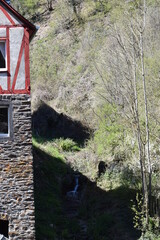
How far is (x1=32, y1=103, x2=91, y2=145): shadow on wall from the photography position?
86.6 ft

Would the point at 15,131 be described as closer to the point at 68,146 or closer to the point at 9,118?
the point at 9,118

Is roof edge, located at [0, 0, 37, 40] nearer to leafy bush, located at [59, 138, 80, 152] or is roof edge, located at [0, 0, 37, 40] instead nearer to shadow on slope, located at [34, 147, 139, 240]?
shadow on slope, located at [34, 147, 139, 240]

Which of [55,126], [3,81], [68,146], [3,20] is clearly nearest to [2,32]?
[3,20]

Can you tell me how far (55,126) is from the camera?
27.3m

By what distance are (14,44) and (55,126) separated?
15.7m

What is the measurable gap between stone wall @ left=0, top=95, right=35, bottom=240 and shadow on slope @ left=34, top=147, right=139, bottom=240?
4.35 feet

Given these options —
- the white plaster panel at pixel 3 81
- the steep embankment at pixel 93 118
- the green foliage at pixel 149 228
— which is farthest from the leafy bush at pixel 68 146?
the white plaster panel at pixel 3 81

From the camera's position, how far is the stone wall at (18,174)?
11.2 m

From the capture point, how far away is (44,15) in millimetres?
42469

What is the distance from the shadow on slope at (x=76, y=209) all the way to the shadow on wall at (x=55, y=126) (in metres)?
6.50

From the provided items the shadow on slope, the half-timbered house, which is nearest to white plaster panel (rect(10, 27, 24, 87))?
the half-timbered house

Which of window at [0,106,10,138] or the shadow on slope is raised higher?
window at [0,106,10,138]

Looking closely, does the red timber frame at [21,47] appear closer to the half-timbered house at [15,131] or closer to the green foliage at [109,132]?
the half-timbered house at [15,131]

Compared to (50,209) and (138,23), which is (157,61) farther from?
(50,209)
